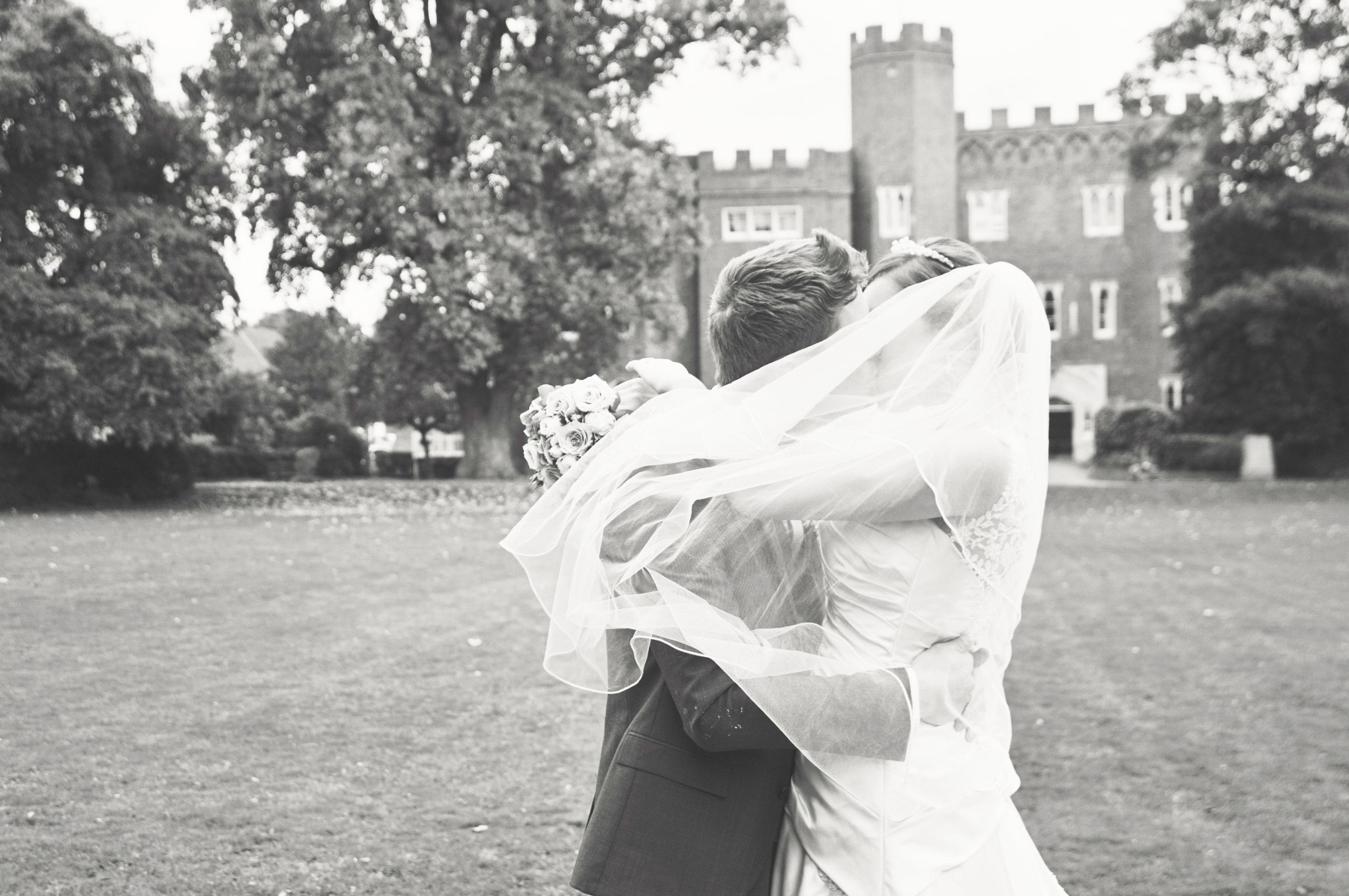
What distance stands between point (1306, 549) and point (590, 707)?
1103 cm

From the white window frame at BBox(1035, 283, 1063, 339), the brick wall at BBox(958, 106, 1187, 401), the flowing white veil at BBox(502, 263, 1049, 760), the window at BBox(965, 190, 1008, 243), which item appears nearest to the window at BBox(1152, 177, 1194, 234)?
the brick wall at BBox(958, 106, 1187, 401)

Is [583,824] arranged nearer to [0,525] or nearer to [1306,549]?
[1306,549]

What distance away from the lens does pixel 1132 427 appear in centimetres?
3859

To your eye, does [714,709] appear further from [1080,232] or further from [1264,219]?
[1080,232]

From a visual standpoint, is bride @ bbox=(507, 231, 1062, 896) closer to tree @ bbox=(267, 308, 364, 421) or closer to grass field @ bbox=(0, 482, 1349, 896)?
grass field @ bbox=(0, 482, 1349, 896)

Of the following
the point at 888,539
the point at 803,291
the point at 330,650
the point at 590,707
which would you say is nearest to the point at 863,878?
the point at 888,539

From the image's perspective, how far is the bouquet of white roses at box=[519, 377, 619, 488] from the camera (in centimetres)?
268

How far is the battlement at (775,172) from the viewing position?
143ft

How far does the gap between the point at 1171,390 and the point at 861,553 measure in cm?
4581

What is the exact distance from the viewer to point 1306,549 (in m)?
14.3

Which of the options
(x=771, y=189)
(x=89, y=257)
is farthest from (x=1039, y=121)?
(x=89, y=257)

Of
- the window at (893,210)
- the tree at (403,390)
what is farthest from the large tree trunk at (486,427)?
the window at (893,210)

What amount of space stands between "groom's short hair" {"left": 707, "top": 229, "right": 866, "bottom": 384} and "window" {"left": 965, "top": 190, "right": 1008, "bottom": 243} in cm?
4494

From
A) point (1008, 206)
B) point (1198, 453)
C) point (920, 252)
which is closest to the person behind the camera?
point (920, 252)
